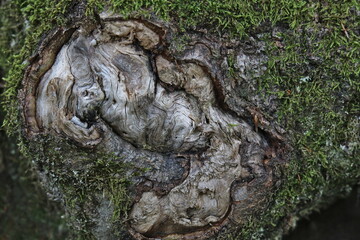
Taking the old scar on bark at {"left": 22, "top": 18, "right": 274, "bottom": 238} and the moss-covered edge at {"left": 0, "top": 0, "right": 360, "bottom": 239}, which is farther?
the moss-covered edge at {"left": 0, "top": 0, "right": 360, "bottom": 239}

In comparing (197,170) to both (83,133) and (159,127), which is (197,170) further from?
(83,133)

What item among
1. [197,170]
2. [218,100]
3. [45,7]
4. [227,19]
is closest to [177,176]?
[197,170]

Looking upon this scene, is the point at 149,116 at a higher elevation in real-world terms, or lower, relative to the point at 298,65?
lower

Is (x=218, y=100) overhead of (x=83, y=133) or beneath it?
overhead

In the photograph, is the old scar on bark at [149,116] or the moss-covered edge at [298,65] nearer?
the old scar on bark at [149,116]
